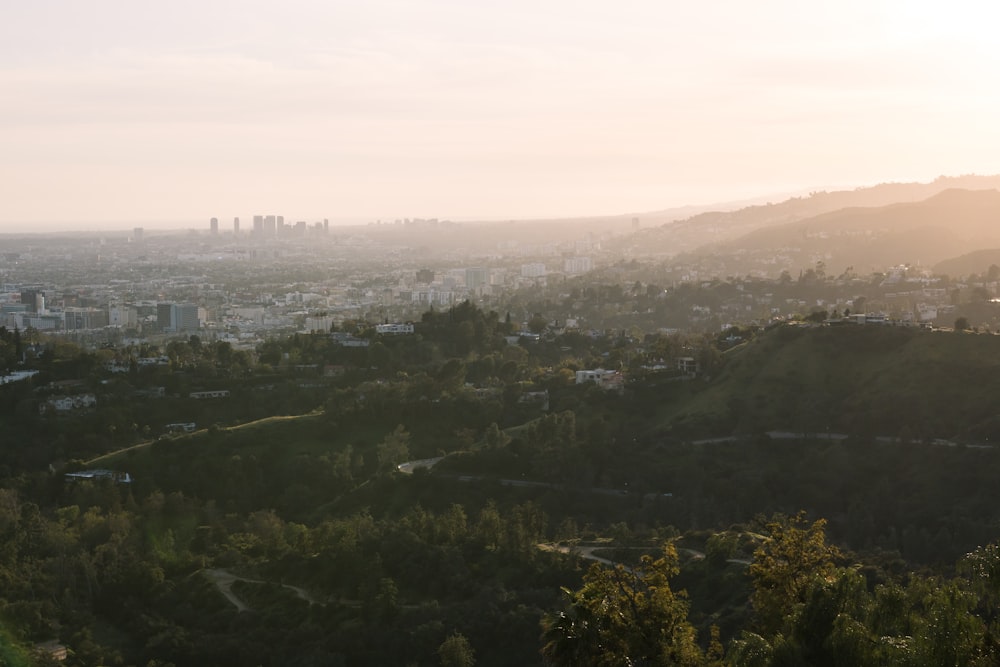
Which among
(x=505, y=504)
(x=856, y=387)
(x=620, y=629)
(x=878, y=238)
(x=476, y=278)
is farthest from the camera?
(x=476, y=278)

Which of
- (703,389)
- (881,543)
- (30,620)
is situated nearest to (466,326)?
(703,389)

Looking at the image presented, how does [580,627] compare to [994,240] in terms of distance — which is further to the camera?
[994,240]

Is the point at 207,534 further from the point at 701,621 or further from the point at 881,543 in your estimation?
the point at 881,543

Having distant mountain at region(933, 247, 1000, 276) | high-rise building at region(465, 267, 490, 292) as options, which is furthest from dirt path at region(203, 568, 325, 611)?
high-rise building at region(465, 267, 490, 292)

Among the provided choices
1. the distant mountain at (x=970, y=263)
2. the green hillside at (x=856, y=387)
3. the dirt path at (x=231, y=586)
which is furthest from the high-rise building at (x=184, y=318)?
the dirt path at (x=231, y=586)

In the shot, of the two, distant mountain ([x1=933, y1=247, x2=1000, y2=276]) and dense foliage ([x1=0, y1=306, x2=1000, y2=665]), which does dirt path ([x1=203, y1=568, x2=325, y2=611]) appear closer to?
dense foliage ([x1=0, y1=306, x2=1000, y2=665])

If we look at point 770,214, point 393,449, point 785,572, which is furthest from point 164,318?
point 770,214

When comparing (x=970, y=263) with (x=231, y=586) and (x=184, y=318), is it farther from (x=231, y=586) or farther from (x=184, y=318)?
(x=231, y=586)
